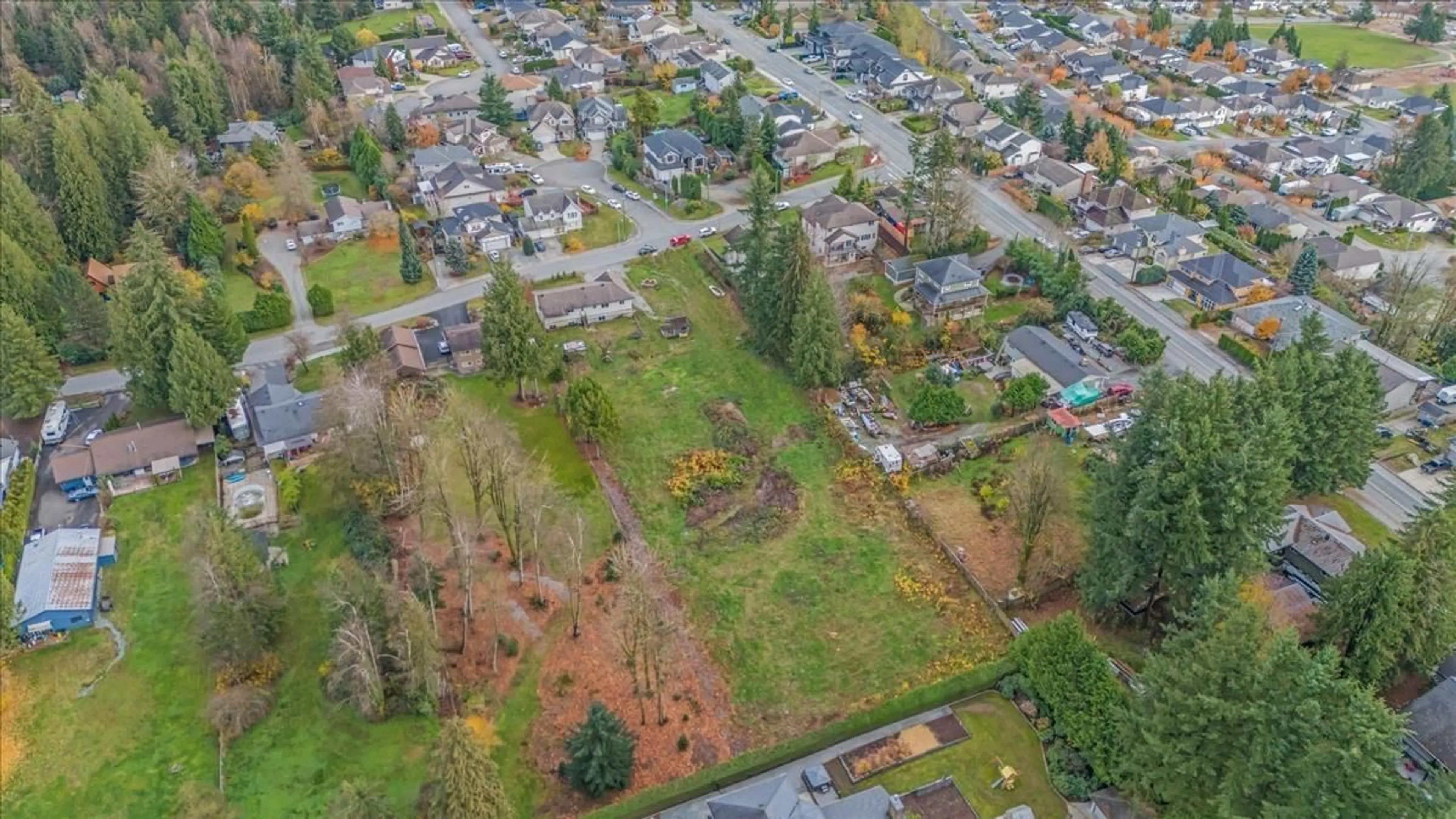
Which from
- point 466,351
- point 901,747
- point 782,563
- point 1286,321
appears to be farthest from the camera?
point 1286,321

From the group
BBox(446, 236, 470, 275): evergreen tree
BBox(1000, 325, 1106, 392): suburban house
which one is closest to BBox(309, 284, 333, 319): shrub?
BBox(446, 236, 470, 275): evergreen tree

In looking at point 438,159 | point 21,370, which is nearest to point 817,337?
point 438,159

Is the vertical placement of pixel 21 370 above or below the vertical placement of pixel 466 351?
above

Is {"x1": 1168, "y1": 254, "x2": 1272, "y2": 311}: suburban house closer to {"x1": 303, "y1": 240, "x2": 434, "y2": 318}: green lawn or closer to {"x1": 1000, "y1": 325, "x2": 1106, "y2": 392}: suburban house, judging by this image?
{"x1": 1000, "y1": 325, "x2": 1106, "y2": 392}: suburban house

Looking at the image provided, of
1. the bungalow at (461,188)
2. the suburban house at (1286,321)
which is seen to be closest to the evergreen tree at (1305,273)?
the suburban house at (1286,321)

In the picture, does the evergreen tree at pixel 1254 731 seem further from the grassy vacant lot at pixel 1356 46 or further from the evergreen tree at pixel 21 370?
the grassy vacant lot at pixel 1356 46

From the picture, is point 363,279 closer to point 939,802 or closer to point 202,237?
point 202,237
